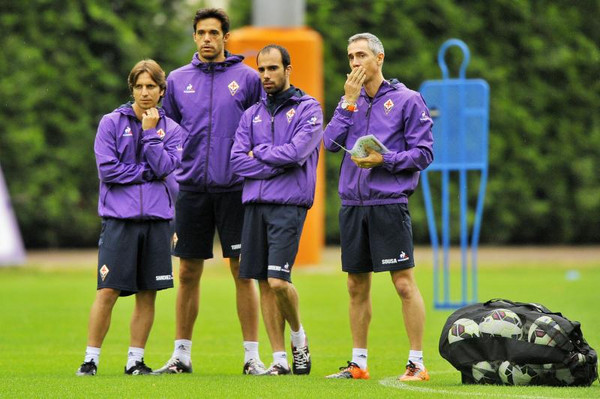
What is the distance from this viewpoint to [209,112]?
926 centimetres

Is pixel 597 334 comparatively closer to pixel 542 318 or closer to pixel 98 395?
pixel 542 318

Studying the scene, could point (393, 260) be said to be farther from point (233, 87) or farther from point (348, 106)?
point (233, 87)

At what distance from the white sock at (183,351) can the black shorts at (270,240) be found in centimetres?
72

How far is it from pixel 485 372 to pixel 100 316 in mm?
2537

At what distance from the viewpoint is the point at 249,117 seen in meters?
8.98

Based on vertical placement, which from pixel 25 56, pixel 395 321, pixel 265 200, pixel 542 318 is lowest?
pixel 395 321

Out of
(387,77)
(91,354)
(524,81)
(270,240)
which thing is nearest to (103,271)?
(91,354)

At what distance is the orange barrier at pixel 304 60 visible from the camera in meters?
18.8

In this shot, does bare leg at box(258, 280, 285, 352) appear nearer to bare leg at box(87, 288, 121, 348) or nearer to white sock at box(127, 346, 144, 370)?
white sock at box(127, 346, 144, 370)

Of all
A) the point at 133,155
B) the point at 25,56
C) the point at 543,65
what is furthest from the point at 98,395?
the point at 543,65

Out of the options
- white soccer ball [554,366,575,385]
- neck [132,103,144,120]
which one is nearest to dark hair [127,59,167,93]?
neck [132,103,144,120]

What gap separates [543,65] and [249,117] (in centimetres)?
1299

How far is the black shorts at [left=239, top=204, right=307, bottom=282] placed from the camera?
8.73 meters

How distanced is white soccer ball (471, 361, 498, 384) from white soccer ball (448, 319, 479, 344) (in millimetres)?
183
